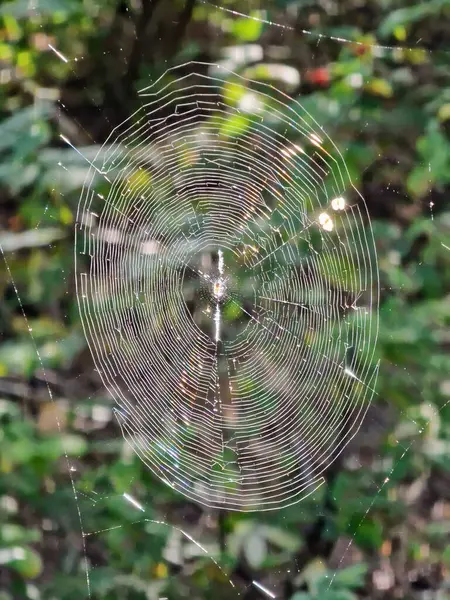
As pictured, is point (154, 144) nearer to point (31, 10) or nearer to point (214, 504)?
point (31, 10)

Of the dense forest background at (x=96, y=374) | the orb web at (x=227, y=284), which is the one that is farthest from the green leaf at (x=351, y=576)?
the orb web at (x=227, y=284)

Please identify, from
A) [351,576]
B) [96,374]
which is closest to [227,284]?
[96,374]

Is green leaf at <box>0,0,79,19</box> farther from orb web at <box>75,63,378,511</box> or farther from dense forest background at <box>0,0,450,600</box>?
orb web at <box>75,63,378,511</box>

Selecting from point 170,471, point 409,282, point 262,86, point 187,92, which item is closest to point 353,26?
point 262,86

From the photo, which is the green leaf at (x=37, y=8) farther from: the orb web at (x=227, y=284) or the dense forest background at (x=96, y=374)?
the orb web at (x=227, y=284)

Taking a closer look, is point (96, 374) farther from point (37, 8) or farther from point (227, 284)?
point (37, 8)

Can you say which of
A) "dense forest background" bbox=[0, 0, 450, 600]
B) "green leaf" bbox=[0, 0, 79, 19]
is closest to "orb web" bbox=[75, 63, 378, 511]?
"dense forest background" bbox=[0, 0, 450, 600]
